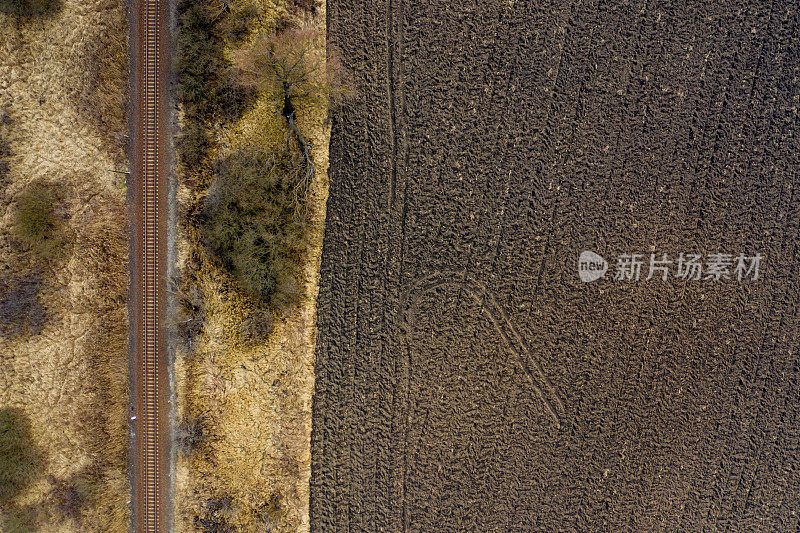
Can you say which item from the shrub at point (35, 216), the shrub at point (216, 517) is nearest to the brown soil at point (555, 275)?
the shrub at point (216, 517)

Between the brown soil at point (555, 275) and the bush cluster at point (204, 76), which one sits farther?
the brown soil at point (555, 275)

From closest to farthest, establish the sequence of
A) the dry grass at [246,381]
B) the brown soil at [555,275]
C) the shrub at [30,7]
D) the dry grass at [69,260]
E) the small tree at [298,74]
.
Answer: the shrub at [30,7] → the dry grass at [69,260] → the small tree at [298,74] → the dry grass at [246,381] → the brown soil at [555,275]

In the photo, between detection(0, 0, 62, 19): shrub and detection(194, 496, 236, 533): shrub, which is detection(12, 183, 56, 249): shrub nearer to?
detection(0, 0, 62, 19): shrub

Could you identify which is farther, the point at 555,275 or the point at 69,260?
the point at 555,275

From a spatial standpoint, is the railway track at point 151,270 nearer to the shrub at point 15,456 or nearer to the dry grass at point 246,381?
the dry grass at point 246,381

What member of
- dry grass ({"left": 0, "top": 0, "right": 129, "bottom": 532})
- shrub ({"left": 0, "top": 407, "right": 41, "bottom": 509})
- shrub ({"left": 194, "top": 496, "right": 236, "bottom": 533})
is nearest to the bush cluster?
dry grass ({"left": 0, "top": 0, "right": 129, "bottom": 532})

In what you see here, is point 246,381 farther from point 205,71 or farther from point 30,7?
point 30,7

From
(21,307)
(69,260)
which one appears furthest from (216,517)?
(69,260)
